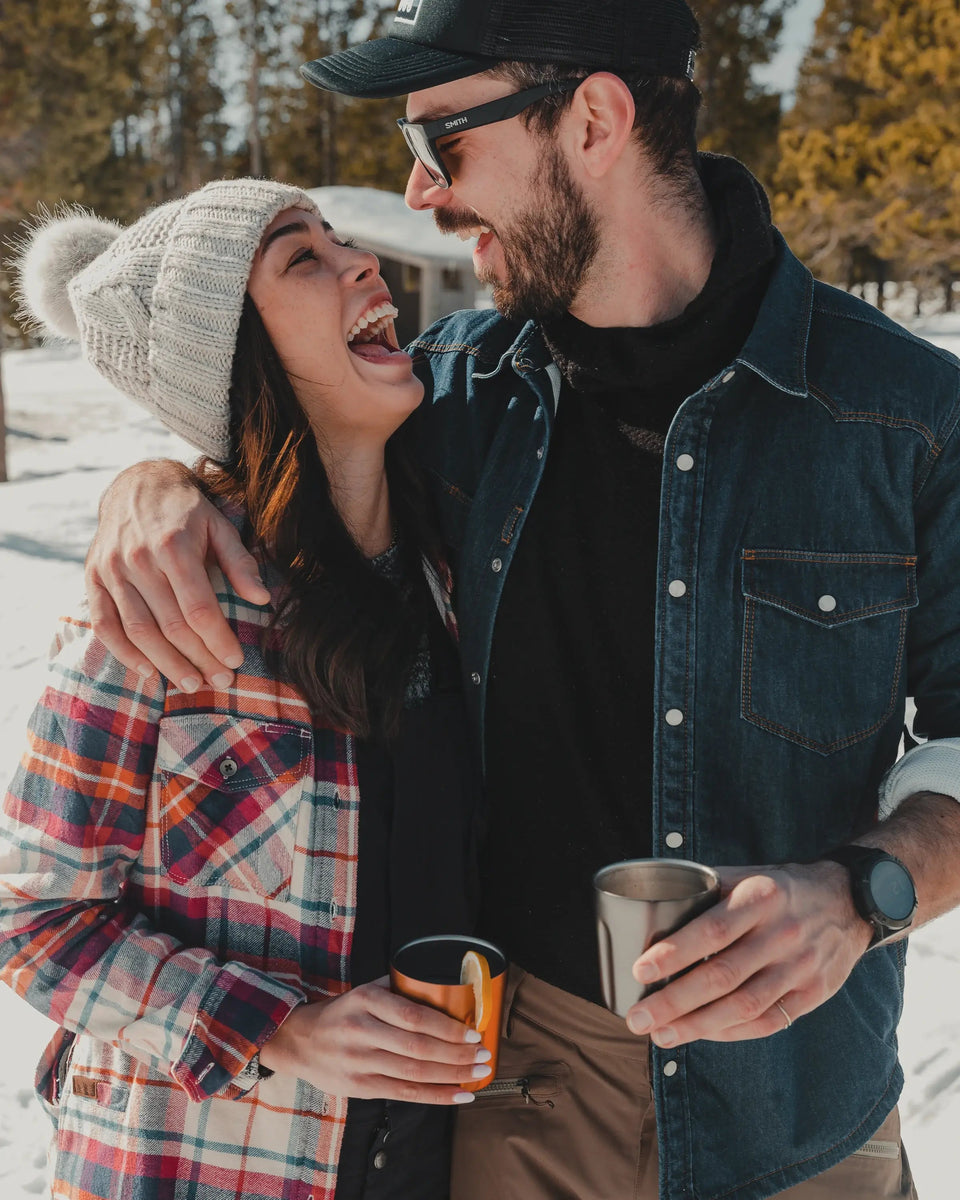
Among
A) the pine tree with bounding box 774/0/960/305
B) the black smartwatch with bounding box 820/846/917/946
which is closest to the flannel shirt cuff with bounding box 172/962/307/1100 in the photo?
the black smartwatch with bounding box 820/846/917/946

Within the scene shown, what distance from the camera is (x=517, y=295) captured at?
2301 mm

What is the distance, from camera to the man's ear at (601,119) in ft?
7.15

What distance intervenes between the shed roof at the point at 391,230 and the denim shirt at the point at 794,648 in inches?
561

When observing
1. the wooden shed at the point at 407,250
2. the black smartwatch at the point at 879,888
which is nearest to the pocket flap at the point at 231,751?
the black smartwatch at the point at 879,888

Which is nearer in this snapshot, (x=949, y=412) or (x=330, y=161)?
(x=949, y=412)

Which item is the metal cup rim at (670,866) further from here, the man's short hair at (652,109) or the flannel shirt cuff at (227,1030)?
the man's short hair at (652,109)

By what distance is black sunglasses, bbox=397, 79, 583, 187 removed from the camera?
220 centimetres

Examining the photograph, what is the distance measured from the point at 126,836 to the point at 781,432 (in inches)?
52.3

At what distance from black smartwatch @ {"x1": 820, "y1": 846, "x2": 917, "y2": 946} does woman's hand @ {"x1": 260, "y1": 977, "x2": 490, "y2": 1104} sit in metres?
0.59

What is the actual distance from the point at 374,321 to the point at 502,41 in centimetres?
64

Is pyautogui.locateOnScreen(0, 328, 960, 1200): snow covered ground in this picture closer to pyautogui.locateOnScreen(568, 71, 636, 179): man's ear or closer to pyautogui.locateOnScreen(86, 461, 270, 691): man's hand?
pyautogui.locateOnScreen(86, 461, 270, 691): man's hand

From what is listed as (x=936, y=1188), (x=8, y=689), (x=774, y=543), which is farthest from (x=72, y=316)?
(x=8, y=689)

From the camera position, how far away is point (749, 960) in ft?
4.55

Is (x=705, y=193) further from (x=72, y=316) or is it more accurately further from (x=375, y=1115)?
(x=375, y=1115)
